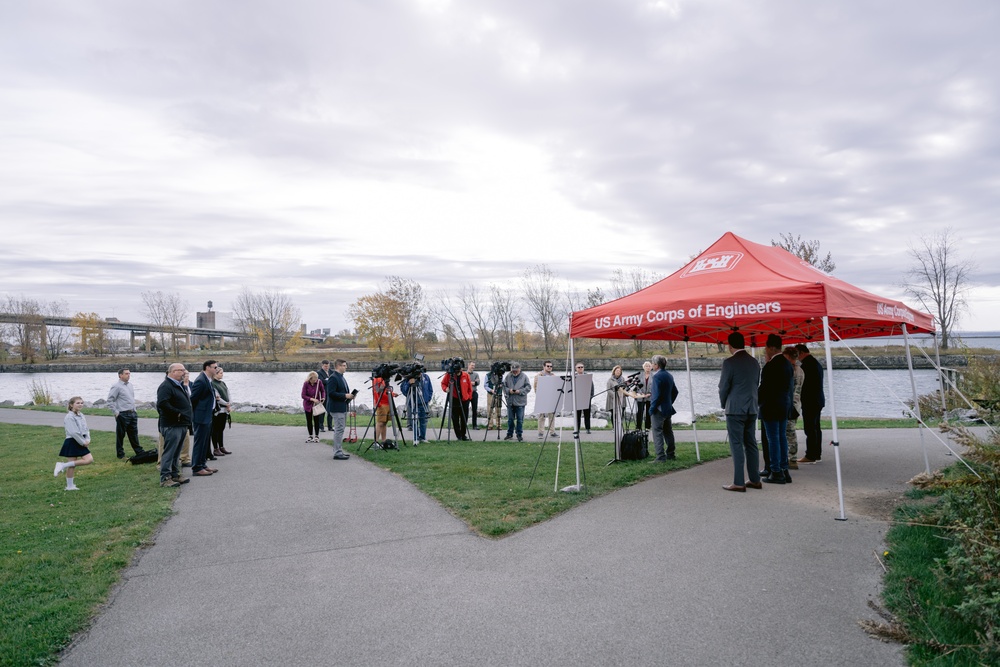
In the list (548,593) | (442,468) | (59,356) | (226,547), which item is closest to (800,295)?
(548,593)

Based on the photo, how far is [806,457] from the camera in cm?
1098

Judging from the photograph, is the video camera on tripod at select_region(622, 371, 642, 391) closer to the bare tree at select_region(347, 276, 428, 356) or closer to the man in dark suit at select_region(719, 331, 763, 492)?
the man in dark suit at select_region(719, 331, 763, 492)

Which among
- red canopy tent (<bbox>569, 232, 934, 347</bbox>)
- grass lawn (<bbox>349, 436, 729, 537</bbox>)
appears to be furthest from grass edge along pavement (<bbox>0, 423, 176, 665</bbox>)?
red canopy tent (<bbox>569, 232, 934, 347</bbox>)

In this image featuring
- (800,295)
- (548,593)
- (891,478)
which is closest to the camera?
(548,593)

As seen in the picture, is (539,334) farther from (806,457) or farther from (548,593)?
(548,593)

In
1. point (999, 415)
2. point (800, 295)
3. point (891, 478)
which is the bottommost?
point (891, 478)

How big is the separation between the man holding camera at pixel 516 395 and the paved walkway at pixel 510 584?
6.61m

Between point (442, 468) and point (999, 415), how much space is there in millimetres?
7596

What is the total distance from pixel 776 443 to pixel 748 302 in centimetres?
242

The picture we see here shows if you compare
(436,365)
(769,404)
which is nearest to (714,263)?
(769,404)

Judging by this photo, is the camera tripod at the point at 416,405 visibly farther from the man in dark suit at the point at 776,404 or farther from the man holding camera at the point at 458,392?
the man in dark suit at the point at 776,404

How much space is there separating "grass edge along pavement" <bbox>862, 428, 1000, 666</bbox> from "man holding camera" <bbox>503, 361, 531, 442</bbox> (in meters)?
9.68

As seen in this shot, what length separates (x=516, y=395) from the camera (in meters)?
15.1

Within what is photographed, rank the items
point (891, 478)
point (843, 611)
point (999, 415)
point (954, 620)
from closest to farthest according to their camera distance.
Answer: point (954, 620) → point (843, 611) → point (999, 415) → point (891, 478)
